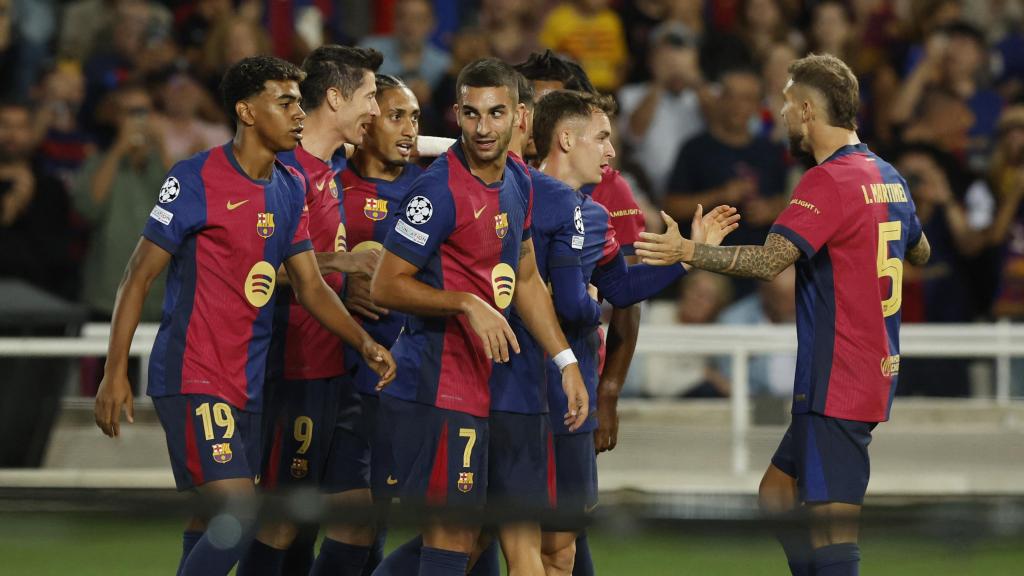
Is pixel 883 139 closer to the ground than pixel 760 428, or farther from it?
farther from it

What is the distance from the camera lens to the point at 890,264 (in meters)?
5.64

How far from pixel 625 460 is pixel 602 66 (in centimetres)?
350

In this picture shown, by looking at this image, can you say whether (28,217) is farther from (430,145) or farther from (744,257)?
(744,257)

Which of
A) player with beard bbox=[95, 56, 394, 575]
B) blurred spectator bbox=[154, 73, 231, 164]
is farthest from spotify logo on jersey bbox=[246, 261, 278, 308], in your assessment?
blurred spectator bbox=[154, 73, 231, 164]

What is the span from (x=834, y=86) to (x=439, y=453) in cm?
193

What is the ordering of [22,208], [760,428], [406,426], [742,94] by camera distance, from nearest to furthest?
[406,426]
[760,428]
[22,208]
[742,94]

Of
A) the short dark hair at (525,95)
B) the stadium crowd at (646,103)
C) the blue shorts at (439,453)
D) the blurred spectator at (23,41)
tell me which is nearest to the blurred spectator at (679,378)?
the stadium crowd at (646,103)

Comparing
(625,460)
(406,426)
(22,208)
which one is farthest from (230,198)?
(22,208)

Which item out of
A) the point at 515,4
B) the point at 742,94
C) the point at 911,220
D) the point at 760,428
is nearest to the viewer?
the point at 911,220

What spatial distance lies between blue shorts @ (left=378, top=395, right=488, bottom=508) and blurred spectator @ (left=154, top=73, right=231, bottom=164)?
17.8ft

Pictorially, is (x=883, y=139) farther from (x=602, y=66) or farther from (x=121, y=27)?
(x=121, y=27)

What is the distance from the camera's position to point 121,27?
36.5ft

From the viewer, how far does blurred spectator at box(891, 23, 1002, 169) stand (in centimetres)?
1156

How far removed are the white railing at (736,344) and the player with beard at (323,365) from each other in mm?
2494
